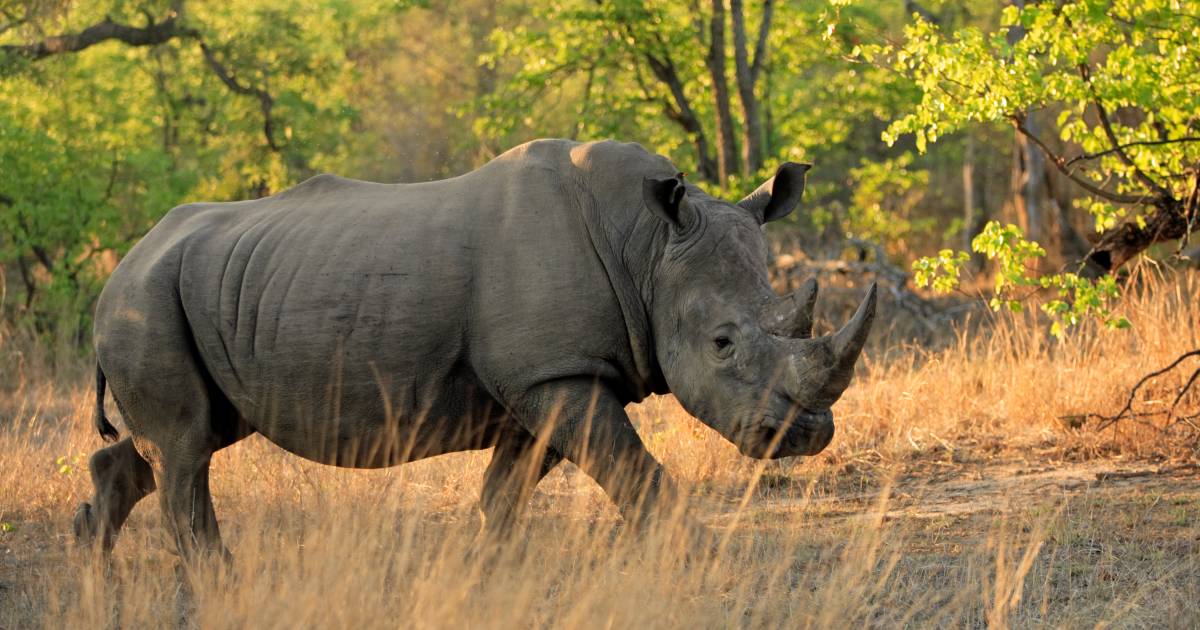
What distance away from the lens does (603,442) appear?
4.95m

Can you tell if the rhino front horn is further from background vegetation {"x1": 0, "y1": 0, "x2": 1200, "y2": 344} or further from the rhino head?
background vegetation {"x1": 0, "y1": 0, "x2": 1200, "y2": 344}

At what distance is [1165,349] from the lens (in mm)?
8227

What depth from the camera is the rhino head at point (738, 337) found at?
469 cm

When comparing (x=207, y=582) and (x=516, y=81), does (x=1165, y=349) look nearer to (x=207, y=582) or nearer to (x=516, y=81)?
(x=207, y=582)

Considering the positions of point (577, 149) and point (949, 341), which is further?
point (949, 341)

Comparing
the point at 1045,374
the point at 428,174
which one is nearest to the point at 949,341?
the point at 1045,374

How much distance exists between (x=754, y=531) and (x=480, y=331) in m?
1.64

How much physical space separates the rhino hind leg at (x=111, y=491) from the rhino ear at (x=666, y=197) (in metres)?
2.73

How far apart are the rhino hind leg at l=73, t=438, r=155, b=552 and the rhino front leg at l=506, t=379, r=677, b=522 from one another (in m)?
2.16

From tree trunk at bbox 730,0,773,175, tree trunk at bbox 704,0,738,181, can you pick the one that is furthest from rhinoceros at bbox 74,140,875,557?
tree trunk at bbox 704,0,738,181

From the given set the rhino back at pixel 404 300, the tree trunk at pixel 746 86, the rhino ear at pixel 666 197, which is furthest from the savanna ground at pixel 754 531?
the tree trunk at pixel 746 86

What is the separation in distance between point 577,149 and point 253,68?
486 inches

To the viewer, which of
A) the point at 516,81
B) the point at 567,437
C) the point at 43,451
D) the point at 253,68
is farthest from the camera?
the point at 253,68

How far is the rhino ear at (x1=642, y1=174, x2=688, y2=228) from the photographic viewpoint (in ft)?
16.3
